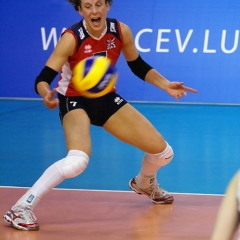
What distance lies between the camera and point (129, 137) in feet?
14.5

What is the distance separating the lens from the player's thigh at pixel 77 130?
4.11 m

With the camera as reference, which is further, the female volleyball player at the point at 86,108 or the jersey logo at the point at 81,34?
the jersey logo at the point at 81,34

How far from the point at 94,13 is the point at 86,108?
67cm

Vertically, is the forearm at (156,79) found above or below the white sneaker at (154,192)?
above

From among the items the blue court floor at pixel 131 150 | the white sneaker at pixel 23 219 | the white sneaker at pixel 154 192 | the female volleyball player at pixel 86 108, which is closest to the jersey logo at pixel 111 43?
the female volleyball player at pixel 86 108

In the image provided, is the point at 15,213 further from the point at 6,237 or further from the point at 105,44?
the point at 105,44

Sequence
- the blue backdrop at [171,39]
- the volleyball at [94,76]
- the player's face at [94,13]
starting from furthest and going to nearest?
the blue backdrop at [171,39] < the player's face at [94,13] < the volleyball at [94,76]

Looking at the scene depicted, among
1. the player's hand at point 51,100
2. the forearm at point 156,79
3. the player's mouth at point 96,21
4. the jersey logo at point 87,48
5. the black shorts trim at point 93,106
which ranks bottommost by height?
the black shorts trim at point 93,106

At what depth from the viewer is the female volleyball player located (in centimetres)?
410

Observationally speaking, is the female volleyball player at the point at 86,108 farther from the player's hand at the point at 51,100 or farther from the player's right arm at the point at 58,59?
the player's hand at the point at 51,100

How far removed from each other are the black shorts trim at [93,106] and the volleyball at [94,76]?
263 millimetres

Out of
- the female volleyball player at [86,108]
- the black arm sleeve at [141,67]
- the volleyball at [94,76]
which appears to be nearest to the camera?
the volleyball at [94,76]

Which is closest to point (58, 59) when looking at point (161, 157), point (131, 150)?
point (161, 157)

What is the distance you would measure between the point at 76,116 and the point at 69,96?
220 mm
